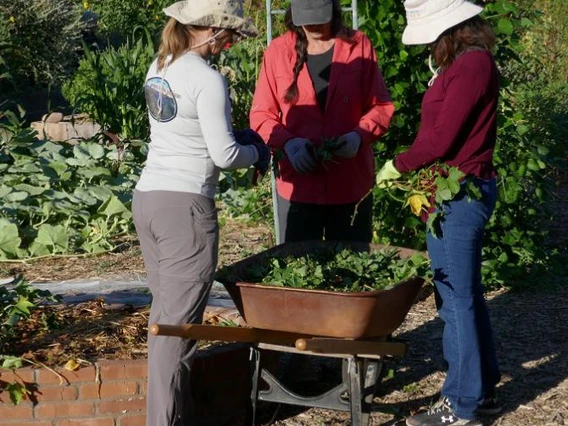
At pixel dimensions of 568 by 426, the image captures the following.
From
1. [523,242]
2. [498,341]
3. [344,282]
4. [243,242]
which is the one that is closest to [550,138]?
[523,242]

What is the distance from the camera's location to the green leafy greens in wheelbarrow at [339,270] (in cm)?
425

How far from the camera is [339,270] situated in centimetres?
441

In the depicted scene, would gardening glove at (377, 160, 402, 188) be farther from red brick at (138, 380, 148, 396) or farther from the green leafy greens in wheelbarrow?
red brick at (138, 380, 148, 396)

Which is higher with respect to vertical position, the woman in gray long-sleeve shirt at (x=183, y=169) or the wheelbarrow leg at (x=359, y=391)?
the woman in gray long-sleeve shirt at (x=183, y=169)

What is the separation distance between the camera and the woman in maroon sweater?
167 inches

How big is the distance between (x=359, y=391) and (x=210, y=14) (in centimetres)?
151

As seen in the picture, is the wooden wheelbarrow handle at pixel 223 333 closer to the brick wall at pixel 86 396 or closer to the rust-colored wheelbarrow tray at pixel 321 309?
the rust-colored wheelbarrow tray at pixel 321 309

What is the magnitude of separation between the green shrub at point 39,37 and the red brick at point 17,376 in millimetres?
8238

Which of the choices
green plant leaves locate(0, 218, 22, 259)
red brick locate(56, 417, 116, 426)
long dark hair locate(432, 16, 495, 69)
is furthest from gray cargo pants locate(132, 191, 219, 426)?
green plant leaves locate(0, 218, 22, 259)

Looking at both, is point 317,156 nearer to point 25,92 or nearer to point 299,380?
point 299,380

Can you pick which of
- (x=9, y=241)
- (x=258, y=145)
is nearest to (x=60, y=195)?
(x=9, y=241)

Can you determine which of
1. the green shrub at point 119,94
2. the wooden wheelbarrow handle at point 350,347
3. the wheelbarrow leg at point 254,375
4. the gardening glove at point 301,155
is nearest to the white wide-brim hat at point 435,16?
the gardening glove at point 301,155

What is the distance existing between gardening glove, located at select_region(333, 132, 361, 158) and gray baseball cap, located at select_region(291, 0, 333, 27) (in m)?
0.51

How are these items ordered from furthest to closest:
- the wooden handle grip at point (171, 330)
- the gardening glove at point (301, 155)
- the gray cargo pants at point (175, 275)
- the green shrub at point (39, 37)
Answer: the green shrub at point (39, 37)
the gardening glove at point (301, 155)
the gray cargo pants at point (175, 275)
the wooden handle grip at point (171, 330)
